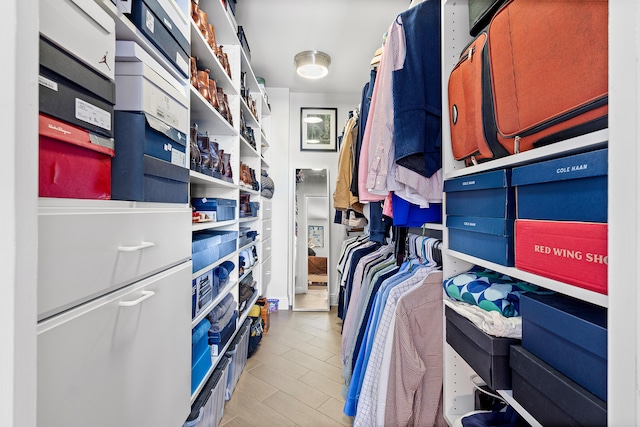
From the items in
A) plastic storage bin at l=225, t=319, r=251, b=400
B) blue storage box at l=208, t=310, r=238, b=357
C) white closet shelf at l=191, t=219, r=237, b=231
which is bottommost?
plastic storage bin at l=225, t=319, r=251, b=400

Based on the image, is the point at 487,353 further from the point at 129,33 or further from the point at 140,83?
the point at 129,33

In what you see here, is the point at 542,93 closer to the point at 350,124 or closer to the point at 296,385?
the point at 350,124

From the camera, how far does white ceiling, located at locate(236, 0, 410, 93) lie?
1988mm

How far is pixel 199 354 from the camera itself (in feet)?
4.24

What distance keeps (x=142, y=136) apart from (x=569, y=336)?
1.02 metres

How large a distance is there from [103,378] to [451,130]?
113 centimetres

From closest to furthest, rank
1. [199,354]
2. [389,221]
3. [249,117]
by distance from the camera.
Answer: [199,354], [389,221], [249,117]

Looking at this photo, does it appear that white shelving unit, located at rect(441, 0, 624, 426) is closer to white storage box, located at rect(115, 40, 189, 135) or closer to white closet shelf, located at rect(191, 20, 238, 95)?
white storage box, located at rect(115, 40, 189, 135)

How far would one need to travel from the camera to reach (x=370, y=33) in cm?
227

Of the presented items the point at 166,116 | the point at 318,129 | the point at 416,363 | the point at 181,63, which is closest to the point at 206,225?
the point at 166,116

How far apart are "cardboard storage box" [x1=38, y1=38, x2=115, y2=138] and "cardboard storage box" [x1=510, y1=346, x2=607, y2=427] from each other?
1.02 meters

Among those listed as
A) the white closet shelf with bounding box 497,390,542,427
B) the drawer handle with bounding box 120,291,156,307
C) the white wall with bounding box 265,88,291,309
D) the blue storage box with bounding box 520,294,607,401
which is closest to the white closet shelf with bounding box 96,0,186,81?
the drawer handle with bounding box 120,291,156,307

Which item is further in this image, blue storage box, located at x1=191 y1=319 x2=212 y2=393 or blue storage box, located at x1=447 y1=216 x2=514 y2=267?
blue storage box, located at x1=191 y1=319 x2=212 y2=393
